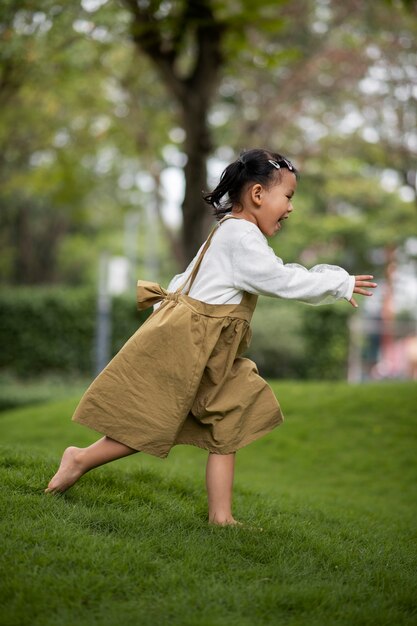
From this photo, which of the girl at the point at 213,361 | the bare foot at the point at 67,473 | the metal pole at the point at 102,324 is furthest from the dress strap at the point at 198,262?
the metal pole at the point at 102,324

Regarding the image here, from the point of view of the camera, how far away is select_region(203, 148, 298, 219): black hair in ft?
13.0

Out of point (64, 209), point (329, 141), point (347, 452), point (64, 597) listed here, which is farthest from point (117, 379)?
point (64, 209)

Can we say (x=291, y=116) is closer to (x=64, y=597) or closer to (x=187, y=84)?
(x=187, y=84)

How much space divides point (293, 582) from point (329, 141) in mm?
17733

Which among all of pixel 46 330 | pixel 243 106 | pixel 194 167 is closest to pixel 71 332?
pixel 46 330

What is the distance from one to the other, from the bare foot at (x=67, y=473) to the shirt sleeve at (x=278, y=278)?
107 cm

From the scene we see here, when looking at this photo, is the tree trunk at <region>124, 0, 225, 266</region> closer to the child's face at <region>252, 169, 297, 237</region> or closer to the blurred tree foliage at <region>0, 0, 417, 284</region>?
the blurred tree foliage at <region>0, 0, 417, 284</region>

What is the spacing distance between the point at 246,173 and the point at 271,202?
0.59 feet

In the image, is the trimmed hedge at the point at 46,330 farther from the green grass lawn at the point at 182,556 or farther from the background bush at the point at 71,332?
the green grass lawn at the point at 182,556

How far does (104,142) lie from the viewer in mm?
20844

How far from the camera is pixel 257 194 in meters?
3.95

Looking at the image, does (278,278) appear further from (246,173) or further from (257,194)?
(246,173)

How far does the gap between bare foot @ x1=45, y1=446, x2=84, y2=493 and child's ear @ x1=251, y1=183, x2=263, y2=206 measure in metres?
1.40

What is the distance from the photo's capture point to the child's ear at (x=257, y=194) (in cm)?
394
